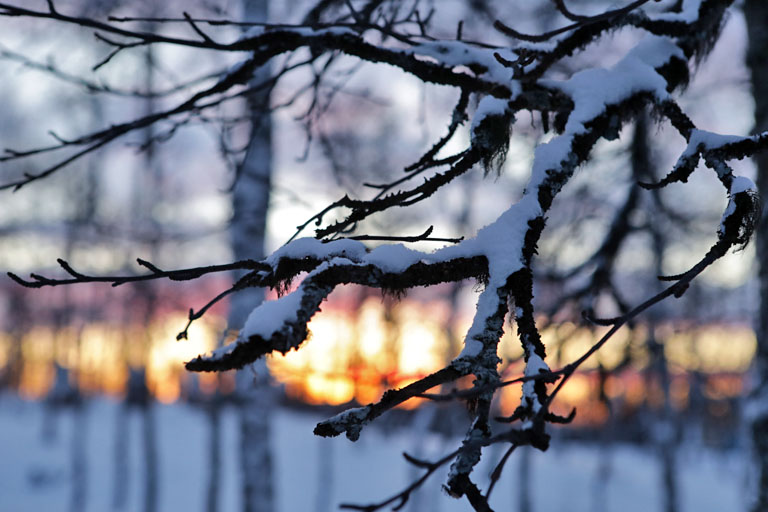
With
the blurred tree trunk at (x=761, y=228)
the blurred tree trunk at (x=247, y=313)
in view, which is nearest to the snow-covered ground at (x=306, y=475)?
the blurred tree trunk at (x=247, y=313)

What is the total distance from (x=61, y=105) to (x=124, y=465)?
8.54 m

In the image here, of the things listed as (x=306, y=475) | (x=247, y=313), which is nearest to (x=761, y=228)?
(x=247, y=313)

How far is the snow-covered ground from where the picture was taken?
666 inches

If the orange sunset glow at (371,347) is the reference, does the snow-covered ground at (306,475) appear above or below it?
below

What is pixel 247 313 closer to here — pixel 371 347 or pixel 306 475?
pixel 306 475

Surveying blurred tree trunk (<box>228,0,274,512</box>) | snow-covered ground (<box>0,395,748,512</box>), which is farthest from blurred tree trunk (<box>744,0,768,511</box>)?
snow-covered ground (<box>0,395,748,512</box>)

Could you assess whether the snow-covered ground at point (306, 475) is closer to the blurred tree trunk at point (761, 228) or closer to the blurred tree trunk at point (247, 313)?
the blurred tree trunk at point (247, 313)

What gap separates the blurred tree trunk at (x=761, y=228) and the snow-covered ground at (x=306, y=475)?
35.3ft

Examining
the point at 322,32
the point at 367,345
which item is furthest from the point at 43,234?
the point at 322,32

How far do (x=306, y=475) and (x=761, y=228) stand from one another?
727 inches

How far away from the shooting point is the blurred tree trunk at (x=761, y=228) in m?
3.89

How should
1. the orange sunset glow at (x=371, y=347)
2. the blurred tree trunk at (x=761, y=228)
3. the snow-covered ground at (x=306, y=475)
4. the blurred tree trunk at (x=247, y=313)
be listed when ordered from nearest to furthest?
1. the blurred tree trunk at (x=761, y=228)
2. the blurred tree trunk at (x=247, y=313)
3. the orange sunset glow at (x=371, y=347)
4. the snow-covered ground at (x=306, y=475)

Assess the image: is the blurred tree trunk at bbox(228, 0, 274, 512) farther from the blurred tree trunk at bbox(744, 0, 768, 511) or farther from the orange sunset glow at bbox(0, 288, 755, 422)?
the blurred tree trunk at bbox(744, 0, 768, 511)

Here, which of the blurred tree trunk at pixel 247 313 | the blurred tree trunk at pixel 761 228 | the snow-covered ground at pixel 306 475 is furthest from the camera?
the snow-covered ground at pixel 306 475
